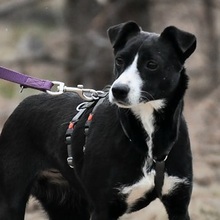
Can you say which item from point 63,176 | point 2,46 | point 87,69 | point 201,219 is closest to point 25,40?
point 2,46

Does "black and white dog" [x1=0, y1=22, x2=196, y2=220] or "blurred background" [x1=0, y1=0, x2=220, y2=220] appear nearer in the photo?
"black and white dog" [x1=0, y1=22, x2=196, y2=220]

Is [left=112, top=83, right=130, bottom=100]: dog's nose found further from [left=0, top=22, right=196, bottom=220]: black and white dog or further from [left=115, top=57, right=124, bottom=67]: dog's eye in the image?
[left=115, top=57, right=124, bottom=67]: dog's eye

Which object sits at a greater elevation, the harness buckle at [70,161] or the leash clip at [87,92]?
the leash clip at [87,92]

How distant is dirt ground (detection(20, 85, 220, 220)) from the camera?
7.36 metres

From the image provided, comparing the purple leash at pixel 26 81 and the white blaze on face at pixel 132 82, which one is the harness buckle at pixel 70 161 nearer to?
the purple leash at pixel 26 81

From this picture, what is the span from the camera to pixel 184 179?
5.10m

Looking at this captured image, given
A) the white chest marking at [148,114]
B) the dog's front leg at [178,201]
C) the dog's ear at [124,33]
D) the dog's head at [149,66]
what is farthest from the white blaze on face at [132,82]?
the dog's front leg at [178,201]

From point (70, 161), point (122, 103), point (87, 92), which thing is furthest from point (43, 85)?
point (122, 103)

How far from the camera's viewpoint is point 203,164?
30.3 ft

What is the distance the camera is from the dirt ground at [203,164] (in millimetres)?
7364

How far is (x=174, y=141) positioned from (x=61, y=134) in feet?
2.89

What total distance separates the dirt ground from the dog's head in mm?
1810

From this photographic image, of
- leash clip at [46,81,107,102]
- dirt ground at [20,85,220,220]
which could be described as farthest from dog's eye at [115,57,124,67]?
dirt ground at [20,85,220,220]

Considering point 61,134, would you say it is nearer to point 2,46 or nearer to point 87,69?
point 87,69
